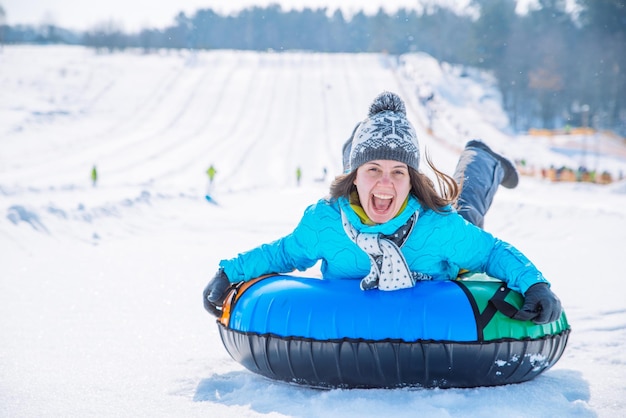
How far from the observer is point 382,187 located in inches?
98.0

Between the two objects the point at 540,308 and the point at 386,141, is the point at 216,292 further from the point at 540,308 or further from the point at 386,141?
the point at 540,308

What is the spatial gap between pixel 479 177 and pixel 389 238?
172 centimetres

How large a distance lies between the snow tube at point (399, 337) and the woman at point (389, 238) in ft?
0.31

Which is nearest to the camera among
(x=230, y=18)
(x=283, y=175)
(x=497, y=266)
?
Answer: (x=497, y=266)

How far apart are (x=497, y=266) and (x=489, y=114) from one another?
43.9m

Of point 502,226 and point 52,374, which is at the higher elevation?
point 52,374

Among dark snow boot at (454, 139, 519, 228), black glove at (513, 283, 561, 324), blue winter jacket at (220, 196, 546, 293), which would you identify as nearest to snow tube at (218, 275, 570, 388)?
black glove at (513, 283, 561, 324)

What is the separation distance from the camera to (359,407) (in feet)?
7.14

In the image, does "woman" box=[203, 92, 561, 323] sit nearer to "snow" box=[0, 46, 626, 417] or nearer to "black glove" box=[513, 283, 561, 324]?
"black glove" box=[513, 283, 561, 324]

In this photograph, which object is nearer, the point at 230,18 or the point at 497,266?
the point at 497,266

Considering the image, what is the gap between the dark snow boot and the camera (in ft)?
12.3

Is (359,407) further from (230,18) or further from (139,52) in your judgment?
(230,18)

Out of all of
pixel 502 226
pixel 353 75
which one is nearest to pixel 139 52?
pixel 353 75

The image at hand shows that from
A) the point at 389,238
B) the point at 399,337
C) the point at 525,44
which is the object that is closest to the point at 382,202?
the point at 389,238
